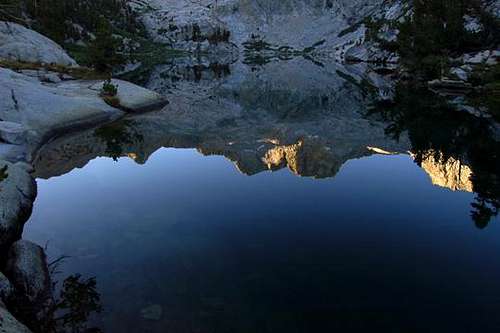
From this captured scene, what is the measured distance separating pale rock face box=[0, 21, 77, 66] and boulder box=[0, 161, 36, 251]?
61.3 metres

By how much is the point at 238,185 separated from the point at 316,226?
24.5 ft

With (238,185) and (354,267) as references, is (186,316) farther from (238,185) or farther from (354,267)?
(238,185)

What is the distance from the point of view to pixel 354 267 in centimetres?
1647

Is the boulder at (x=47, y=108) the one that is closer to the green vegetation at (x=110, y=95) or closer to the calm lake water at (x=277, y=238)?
the green vegetation at (x=110, y=95)

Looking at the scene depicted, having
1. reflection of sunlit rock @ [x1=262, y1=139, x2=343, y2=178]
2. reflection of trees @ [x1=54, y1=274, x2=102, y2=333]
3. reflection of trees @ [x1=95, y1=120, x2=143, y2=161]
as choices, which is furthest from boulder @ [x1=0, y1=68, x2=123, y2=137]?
reflection of trees @ [x1=54, y1=274, x2=102, y2=333]

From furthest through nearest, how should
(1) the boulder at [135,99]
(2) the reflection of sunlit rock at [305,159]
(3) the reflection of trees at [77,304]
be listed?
(1) the boulder at [135,99] < (2) the reflection of sunlit rock at [305,159] < (3) the reflection of trees at [77,304]

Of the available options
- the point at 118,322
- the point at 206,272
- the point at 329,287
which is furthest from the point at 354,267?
the point at 118,322

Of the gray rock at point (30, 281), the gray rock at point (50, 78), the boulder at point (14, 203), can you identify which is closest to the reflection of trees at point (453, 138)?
the gray rock at point (30, 281)

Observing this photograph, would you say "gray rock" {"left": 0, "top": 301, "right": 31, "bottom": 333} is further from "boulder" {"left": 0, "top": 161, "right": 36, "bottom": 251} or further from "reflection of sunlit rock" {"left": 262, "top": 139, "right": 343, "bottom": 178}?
"reflection of sunlit rock" {"left": 262, "top": 139, "right": 343, "bottom": 178}

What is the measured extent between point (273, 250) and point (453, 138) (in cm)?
2816

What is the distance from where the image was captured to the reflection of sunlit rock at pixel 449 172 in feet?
87.1

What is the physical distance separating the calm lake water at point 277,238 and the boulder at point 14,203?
77cm

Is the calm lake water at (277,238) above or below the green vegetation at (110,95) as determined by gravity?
below

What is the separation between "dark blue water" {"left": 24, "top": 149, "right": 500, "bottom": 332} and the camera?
13539mm
